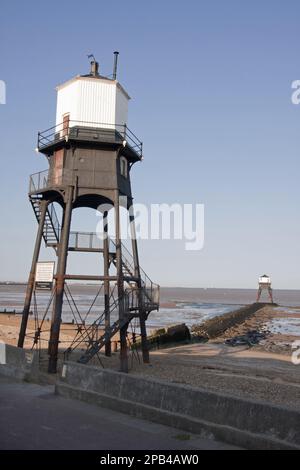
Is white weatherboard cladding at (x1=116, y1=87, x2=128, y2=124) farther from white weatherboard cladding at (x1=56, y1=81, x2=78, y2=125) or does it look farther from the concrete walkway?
the concrete walkway

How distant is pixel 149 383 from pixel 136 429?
45.9 inches

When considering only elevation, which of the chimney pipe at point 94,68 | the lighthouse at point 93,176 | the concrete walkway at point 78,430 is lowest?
the concrete walkway at point 78,430

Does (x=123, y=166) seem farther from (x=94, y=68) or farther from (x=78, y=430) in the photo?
(x=78, y=430)

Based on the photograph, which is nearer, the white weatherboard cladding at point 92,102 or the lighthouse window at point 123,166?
the white weatherboard cladding at point 92,102

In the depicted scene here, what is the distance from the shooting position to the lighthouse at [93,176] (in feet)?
64.6

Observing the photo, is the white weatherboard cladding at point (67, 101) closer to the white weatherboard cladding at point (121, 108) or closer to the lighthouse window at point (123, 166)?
the white weatherboard cladding at point (121, 108)

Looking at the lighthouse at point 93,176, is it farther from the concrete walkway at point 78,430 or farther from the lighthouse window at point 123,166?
the concrete walkway at point 78,430

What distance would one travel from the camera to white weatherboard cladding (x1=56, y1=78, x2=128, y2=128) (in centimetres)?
2072

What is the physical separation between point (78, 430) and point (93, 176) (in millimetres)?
13301

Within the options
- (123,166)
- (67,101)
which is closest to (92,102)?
(67,101)

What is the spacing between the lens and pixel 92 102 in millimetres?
20844

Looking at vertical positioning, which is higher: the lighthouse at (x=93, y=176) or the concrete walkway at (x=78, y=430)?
the lighthouse at (x=93, y=176)

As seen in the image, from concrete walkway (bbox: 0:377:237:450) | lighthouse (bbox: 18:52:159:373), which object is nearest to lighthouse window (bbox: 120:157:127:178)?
lighthouse (bbox: 18:52:159:373)

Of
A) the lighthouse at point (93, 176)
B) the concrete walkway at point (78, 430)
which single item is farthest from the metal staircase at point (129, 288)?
the concrete walkway at point (78, 430)
